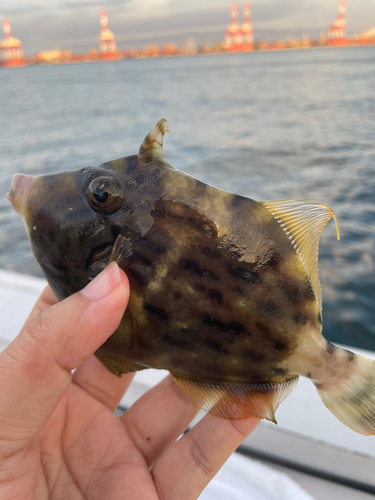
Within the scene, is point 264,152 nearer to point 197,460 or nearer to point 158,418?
point 158,418

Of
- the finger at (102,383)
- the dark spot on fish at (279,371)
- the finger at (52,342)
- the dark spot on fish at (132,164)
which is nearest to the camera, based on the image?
the finger at (52,342)

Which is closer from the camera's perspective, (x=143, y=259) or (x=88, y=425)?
(x=143, y=259)

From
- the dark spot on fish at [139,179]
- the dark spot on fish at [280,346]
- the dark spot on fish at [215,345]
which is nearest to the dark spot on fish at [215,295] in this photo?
the dark spot on fish at [215,345]

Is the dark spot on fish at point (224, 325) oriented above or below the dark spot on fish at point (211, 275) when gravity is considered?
below

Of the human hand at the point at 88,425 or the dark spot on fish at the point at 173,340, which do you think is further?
the dark spot on fish at the point at 173,340

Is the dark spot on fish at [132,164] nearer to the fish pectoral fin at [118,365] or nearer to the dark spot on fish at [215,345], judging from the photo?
the dark spot on fish at [215,345]

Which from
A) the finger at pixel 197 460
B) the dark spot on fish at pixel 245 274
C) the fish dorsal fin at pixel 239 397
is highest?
the dark spot on fish at pixel 245 274

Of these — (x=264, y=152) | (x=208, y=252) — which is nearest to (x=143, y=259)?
(x=208, y=252)
